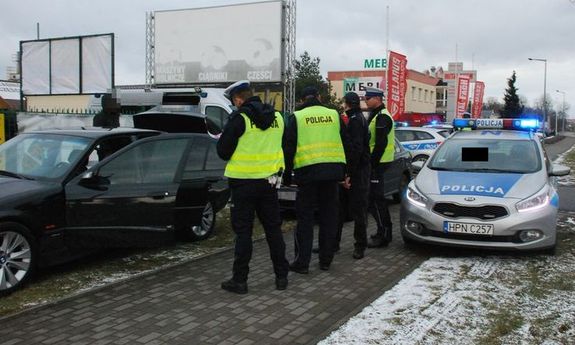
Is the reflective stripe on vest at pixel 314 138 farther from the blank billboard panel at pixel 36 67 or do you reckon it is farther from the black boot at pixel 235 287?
the blank billboard panel at pixel 36 67

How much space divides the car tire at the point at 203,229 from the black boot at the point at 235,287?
2.01 meters

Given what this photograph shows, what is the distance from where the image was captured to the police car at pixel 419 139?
55.2 feet

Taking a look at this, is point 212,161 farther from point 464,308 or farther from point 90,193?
point 464,308

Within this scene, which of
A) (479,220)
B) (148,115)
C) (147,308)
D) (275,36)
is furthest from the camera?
(275,36)

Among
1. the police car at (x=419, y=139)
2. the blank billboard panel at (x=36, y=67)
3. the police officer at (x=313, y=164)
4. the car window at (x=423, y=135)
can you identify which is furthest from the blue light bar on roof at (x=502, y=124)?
the blank billboard panel at (x=36, y=67)

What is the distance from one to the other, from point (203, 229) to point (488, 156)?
387 cm

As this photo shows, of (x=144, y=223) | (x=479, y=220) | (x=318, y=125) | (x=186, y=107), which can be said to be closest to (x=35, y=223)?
(x=144, y=223)

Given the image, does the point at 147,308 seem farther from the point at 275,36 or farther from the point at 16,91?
the point at 16,91

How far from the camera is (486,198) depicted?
6.36 meters

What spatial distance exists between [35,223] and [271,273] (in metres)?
2.30

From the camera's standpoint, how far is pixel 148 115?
9500 millimetres

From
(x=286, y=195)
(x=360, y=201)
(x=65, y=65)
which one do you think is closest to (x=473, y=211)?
(x=360, y=201)

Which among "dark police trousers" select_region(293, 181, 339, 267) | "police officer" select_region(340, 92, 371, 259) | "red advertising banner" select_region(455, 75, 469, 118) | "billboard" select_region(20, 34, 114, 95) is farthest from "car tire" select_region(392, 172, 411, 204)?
"red advertising banner" select_region(455, 75, 469, 118)

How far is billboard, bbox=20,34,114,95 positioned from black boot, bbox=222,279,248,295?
1287cm
